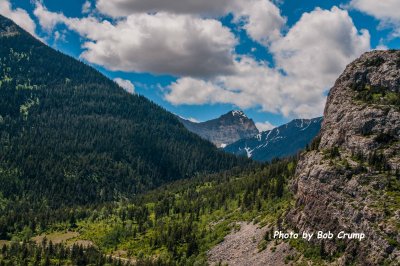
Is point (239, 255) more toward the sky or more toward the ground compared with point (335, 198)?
more toward the ground

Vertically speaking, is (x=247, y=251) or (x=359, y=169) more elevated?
(x=359, y=169)

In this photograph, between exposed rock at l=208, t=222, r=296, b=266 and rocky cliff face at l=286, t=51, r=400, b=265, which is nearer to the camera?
rocky cliff face at l=286, t=51, r=400, b=265

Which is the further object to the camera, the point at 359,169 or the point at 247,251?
the point at 247,251

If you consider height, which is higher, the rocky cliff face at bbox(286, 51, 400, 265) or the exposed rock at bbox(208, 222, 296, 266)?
the rocky cliff face at bbox(286, 51, 400, 265)

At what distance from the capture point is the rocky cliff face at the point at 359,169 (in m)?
122

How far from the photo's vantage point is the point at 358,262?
388 feet

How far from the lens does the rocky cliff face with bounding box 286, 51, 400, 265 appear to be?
399 ft

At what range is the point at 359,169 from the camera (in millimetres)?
144750

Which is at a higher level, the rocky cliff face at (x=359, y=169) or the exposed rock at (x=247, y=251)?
the rocky cliff face at (x=359, y=169)

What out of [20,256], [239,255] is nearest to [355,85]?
[239,255]

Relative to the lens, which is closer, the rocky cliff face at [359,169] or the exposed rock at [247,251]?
the rocky cliff face at [359,169]

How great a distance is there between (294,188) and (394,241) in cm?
7643

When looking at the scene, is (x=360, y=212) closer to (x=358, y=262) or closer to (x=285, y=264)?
(x=358, y=262)

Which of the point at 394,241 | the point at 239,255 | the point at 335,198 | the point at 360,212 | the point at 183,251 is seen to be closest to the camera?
the point at 394,241
